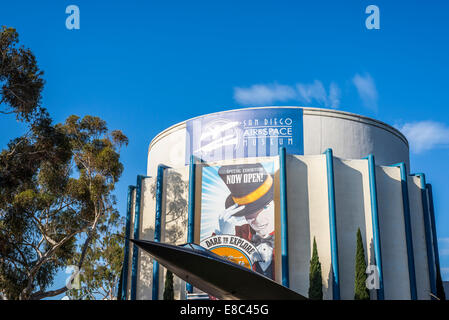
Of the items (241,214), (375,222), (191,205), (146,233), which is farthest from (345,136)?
(146,233)

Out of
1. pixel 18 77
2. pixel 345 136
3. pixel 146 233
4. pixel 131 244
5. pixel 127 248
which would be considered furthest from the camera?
pixel 131 244

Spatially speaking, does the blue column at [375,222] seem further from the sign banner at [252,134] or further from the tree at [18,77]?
the tree at [18,77]

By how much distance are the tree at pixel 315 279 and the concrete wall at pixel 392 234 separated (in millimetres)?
4520

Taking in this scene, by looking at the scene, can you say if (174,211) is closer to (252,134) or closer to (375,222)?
(252,134)

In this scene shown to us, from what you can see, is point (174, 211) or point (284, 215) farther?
point (174, 211)

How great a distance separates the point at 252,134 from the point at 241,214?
5.78m

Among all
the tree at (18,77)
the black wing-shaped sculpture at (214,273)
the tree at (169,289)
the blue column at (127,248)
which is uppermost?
the tree at (18,77)

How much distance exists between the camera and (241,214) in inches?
1118

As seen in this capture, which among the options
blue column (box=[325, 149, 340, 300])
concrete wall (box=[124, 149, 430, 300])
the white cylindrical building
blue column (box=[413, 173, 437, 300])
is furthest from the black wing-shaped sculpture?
blue column (box=[413, 173, 437, 300])

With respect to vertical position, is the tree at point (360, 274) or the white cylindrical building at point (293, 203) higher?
the white cylindrical building at point (293, 203)

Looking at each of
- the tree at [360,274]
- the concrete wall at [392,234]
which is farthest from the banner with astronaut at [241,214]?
the concrete wall at [392,234]

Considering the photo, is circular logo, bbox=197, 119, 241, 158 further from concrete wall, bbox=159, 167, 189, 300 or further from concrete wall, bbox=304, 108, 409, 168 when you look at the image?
concrete wall, bbox=304, 108, 409, 168

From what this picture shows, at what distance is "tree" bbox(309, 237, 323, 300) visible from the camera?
85.2 feet

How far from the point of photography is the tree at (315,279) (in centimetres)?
2596
